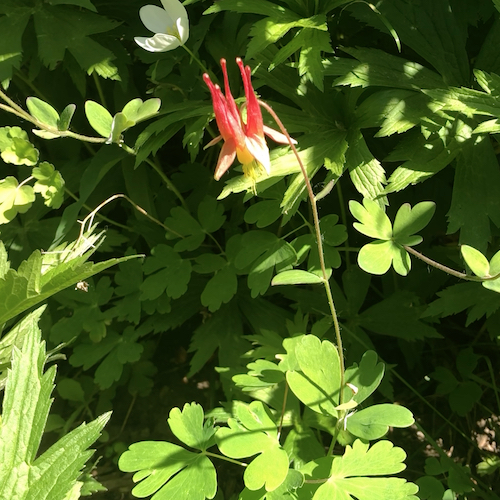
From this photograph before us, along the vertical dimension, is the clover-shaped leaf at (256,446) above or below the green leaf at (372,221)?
below

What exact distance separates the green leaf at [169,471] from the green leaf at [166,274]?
1.60 ft

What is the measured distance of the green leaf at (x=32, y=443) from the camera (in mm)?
775

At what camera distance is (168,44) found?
0.97m

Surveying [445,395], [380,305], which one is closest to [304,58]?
[380,305]

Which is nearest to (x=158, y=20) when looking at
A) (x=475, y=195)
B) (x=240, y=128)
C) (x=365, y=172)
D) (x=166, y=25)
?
(x=166, y=25)

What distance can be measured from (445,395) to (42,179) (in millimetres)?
1363

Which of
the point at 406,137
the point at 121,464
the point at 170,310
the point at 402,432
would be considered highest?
the point at 406,137

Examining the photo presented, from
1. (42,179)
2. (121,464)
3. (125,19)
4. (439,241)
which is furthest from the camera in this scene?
(439,241)

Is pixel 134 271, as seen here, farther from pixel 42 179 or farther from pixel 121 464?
pixel 121 464

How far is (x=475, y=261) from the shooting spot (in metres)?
0.88

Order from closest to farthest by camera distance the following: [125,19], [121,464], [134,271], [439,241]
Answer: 1. [121,464]
2. [125,19]
3. [134,271]
4. [439,241]

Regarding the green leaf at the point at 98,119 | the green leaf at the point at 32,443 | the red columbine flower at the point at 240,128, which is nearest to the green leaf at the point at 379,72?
the red columbine flower at the point at 240,128

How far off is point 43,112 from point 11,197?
240 millimetres

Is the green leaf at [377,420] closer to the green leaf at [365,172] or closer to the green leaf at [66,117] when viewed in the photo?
the green leaf at [365,172]
